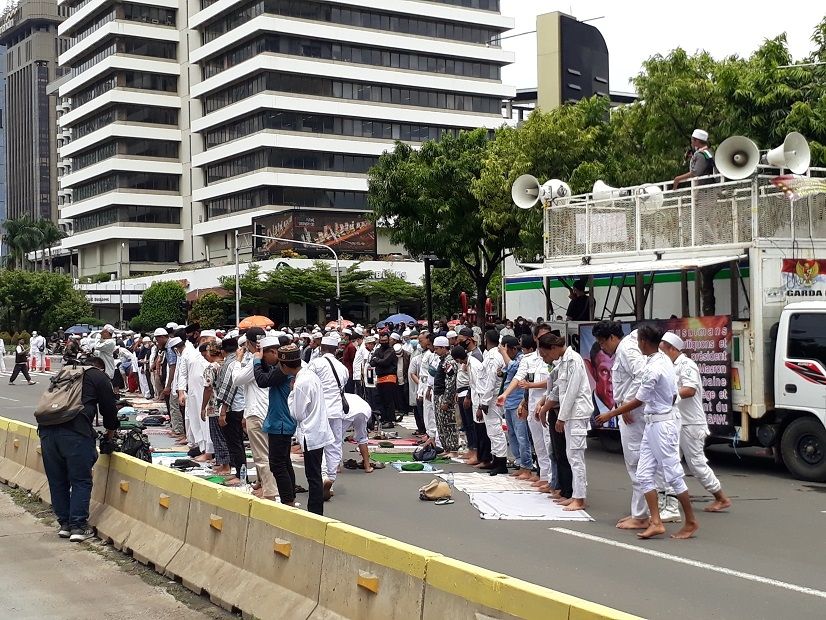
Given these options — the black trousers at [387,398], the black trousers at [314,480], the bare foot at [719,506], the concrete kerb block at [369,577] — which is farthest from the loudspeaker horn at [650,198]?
the concrete kerb block at [369,577]

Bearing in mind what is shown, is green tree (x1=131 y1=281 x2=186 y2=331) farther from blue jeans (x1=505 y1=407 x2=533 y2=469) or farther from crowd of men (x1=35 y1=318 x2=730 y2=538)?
blue jeans (x1=505 y1=407 x2=533 y2=469)

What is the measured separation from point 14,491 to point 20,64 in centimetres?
15553

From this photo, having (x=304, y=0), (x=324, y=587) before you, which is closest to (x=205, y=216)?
(x=304, y=0)

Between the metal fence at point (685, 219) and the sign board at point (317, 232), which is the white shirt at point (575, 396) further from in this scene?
the sign board at point (317, 232)

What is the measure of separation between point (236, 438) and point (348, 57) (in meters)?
69.0

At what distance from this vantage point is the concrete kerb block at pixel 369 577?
551 centimetres

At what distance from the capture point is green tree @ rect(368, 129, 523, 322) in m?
30.0

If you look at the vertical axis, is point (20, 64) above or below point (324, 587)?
above

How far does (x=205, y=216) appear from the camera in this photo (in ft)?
273

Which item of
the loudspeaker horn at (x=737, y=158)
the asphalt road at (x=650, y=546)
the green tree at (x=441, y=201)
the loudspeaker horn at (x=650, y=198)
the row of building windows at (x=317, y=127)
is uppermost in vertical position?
the row of building windows at (x=317, y=127)

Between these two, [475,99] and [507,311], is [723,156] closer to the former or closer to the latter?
[507,311]

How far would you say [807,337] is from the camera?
12234 mm

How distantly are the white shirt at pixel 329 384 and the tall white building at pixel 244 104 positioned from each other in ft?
194

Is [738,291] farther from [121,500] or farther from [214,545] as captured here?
[214,545]
